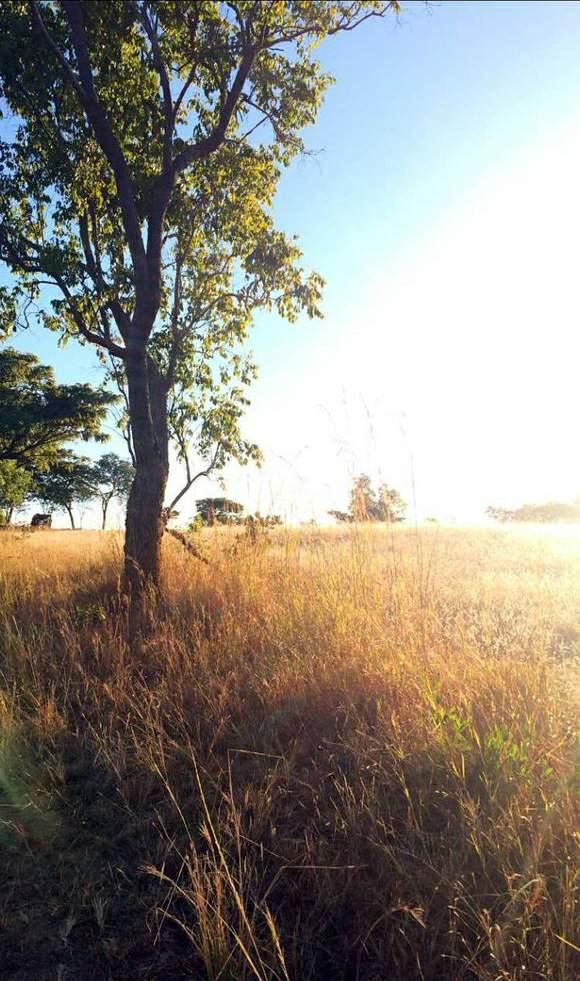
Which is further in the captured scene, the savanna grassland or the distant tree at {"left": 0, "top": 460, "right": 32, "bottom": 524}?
the distant tree at {"left": 0, "top": 460, "right": 32, "bottom": 524}

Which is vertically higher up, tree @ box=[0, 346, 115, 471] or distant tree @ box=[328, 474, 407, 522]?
tree @ box=[0, 346, 115, 471]

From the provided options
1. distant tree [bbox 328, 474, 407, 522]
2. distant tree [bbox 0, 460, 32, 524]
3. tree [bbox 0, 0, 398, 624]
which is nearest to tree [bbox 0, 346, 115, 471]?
distant tree [bbox 0, 460, 32, 524]

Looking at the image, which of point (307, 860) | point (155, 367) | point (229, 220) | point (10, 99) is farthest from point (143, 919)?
point (10, 99)

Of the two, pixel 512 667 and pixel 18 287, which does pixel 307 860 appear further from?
pixel 18 287

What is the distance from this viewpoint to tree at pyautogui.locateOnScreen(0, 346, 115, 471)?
20.9 meters

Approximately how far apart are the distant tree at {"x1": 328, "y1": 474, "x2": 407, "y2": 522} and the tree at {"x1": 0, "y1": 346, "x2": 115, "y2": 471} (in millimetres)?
17734

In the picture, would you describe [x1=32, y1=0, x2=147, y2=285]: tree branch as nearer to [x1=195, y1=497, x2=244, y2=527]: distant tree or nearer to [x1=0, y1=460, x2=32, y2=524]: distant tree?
[x1=195, y1=497, x2=244, y2=527]: distant tree

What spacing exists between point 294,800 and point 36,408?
21.7 m

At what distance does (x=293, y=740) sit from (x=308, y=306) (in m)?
6.16

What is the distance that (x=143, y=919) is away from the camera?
186cm

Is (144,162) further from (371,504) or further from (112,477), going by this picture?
(112,477)

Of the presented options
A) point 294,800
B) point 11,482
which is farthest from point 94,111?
point 11,482

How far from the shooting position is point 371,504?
495cm

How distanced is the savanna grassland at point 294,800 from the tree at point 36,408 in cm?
1873
